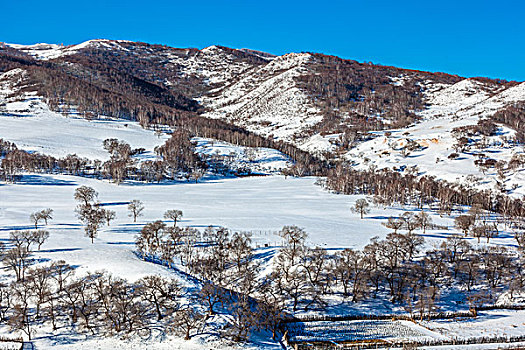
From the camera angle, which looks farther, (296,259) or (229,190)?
(229,190)

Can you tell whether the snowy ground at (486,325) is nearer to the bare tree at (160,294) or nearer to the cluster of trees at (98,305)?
the cluster of trees at (98,305)

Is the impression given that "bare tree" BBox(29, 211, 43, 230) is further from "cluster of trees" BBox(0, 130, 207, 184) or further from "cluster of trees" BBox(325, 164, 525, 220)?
"cluster of trees" BBox(325, 164, 525, 220)

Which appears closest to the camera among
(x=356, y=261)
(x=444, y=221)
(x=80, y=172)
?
(x=356, y=261)

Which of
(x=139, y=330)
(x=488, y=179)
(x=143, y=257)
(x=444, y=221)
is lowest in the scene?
(x=139, y=330)

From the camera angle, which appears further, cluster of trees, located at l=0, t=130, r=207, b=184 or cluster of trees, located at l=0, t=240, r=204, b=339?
cluster of trees, located at l=0, t=130, r=207, b=184

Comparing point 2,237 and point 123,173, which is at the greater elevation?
point 123,173

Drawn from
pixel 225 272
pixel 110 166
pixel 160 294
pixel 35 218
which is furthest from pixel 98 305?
pixel 110 166

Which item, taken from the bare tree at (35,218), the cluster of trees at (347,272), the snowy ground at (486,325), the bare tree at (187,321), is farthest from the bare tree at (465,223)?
the bare tree at (35,218)

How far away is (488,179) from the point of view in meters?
165

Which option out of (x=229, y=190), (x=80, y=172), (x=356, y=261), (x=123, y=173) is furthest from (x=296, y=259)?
(x=80, y=172)

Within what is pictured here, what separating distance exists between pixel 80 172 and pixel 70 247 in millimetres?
108775

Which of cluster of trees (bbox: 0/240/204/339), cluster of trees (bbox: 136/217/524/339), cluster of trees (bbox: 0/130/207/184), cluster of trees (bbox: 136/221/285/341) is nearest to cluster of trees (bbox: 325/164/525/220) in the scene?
cluster of trees (bbox: 136/217/524/339)

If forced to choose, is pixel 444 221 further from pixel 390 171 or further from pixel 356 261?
pixel 390 171

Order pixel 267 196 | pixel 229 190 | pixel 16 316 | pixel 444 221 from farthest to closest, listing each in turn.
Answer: pixel 229 190 < pixel 267 196 < pixel 444 221 < pixel 16 316
